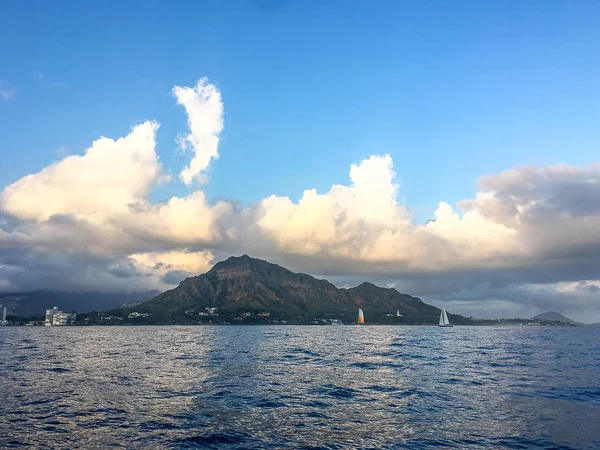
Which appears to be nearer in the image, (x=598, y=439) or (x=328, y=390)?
(x=598, y=439)

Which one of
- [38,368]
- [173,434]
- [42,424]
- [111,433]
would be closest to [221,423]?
[173,434]

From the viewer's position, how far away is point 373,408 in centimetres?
4078

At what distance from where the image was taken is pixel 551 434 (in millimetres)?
32562

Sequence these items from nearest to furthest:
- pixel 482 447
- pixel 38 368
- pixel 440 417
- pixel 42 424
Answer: pixel 482 447 → pixel 42 424 → pixel 440 417 → pixel 38 368

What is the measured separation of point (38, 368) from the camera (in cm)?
6894

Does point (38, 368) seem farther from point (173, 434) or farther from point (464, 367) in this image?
point (464, 367)

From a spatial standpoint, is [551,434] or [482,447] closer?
[482,447]

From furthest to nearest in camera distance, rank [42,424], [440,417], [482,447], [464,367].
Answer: [464,367]
[440,417]
[42,424]
[482,447]

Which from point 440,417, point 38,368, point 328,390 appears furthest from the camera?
point 38,368

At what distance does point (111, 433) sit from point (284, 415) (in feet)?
46.2

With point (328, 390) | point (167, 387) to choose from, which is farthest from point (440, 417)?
point (167, 387)

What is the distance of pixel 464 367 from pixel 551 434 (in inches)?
1723

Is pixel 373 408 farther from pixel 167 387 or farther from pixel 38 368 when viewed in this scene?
pixel 38 368

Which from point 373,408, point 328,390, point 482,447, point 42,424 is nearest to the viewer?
point 482,447
